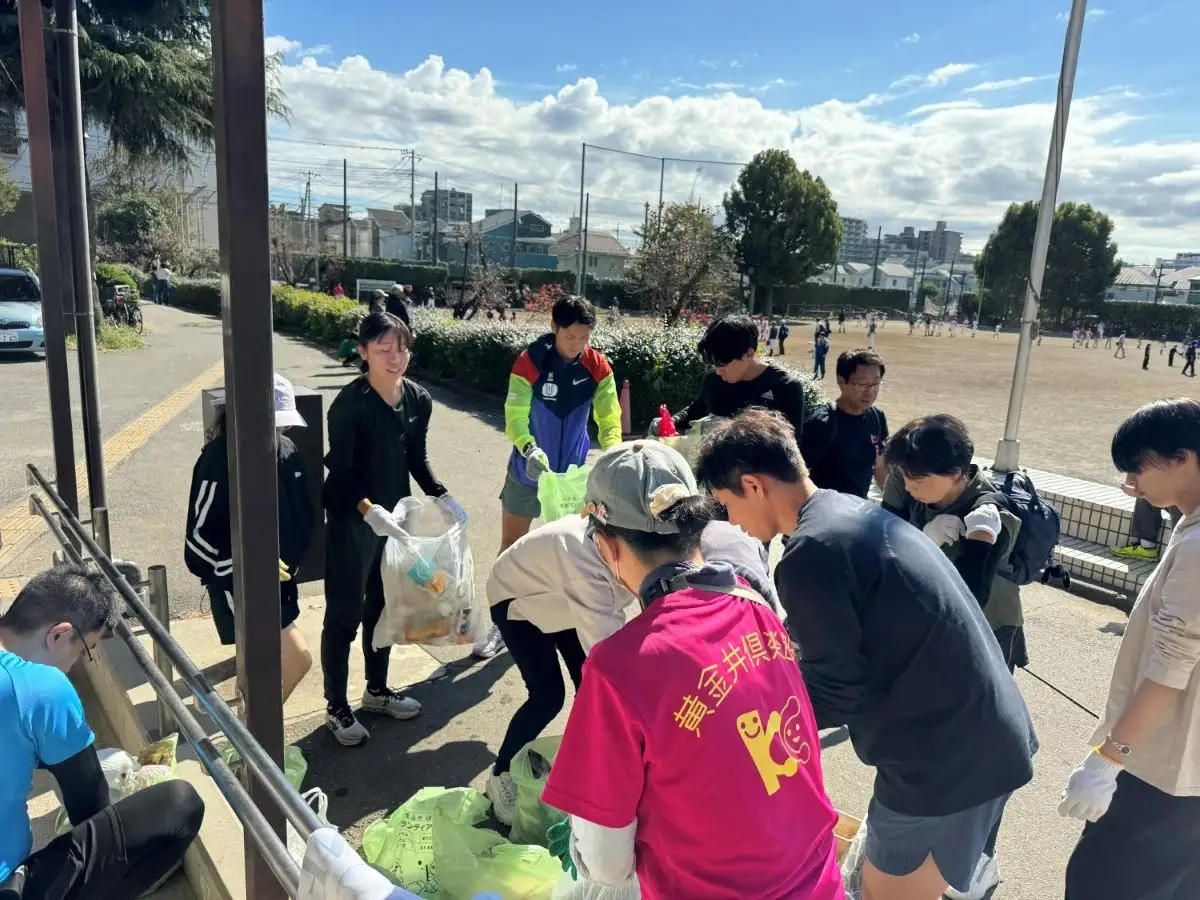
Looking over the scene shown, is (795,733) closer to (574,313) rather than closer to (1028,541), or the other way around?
(1028,541)

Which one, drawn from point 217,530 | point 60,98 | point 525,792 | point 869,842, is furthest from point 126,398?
point 869,842

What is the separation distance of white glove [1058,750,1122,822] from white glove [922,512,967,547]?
73cm

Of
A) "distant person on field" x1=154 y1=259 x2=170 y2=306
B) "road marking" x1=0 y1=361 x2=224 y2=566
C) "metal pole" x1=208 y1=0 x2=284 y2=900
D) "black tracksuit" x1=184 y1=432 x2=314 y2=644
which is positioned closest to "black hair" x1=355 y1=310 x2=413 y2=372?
"black tracksuit" x1=184 y1=432 x2=314 y2=644

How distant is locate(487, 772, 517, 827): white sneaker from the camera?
2779 millimetres

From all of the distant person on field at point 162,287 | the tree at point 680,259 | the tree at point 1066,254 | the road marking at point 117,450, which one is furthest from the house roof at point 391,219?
the road marking at point 117,450

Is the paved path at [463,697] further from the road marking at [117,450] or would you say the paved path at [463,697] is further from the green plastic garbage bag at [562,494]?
the green plastic garbage bag at [562,494]

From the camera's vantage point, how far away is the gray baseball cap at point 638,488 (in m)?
1.54

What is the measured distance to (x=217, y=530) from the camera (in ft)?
9.27

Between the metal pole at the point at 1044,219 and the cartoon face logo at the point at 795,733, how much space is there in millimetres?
5267

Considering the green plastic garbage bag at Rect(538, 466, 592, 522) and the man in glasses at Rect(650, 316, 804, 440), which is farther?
the man in glasses at Rect(650, 316, 804, 440)

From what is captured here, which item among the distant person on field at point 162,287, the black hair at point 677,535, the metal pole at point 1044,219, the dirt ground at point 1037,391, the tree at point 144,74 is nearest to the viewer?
the black hair at point 677,535

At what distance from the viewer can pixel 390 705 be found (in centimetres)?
365

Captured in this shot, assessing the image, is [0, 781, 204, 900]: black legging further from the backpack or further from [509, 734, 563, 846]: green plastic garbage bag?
the backpack

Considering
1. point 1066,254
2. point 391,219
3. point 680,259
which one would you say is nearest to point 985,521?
point 680,259
